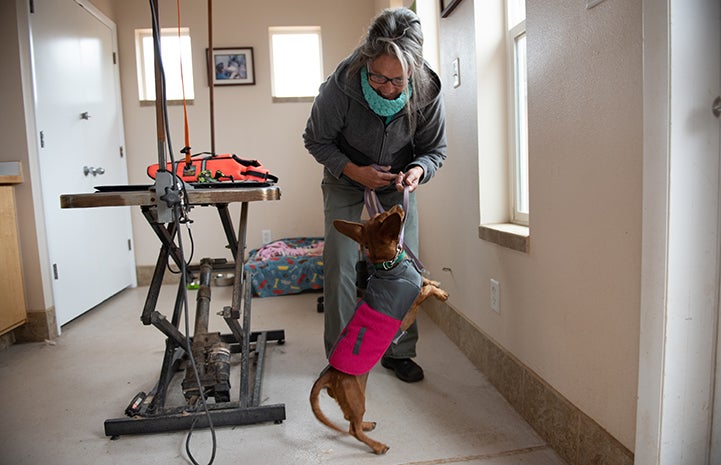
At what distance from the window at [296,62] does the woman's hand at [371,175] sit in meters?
2.47

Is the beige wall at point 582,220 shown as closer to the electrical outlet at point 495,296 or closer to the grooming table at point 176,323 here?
the electrical outlet at point 495,296

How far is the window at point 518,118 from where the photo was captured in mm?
1701

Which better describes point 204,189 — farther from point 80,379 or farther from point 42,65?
point 42,65

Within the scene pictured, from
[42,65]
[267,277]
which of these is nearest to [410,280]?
[267,277]

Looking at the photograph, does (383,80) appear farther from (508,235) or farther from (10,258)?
(10,258)

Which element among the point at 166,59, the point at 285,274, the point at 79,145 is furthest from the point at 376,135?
the point at 166,59

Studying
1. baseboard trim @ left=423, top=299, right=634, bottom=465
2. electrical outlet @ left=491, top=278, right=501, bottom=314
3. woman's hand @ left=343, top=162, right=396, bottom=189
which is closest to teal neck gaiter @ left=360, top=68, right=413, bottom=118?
woman's hand @ left=343, top=162, right=396, bottom=189

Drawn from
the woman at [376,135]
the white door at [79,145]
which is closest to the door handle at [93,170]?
the white door at [79,145]

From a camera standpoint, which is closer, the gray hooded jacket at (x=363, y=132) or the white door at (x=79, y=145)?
the gray hooded jacket at (x=363, y=132)

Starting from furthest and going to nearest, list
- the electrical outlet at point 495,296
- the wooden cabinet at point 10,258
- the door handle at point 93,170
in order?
the door handle at point 93,170, the wooden cabinet at point 10,258, the electrical outlet at point 495,296

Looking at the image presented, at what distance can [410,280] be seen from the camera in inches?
47.9

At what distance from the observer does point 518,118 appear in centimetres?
174

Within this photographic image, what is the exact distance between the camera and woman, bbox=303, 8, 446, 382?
4.35 feet

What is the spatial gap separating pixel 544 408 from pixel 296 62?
3.37 metres
